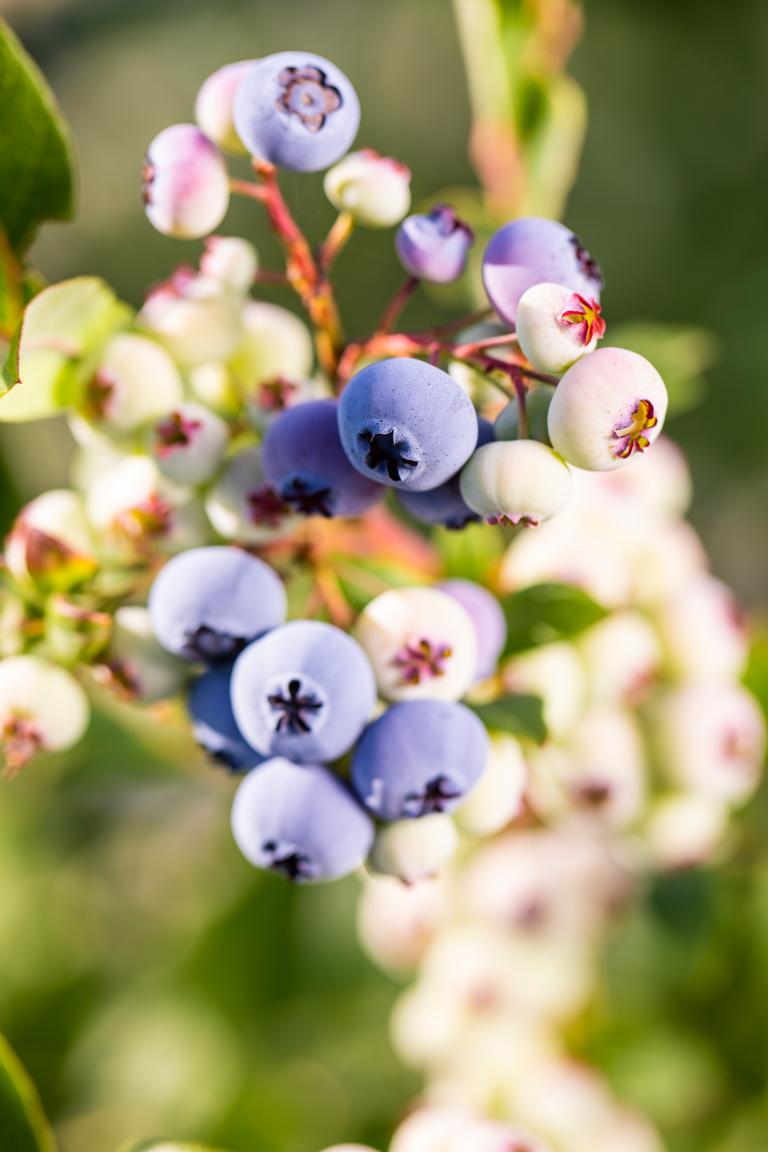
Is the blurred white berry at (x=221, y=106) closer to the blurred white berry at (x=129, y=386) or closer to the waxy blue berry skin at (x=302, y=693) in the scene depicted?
Answer: the blurred white berry at (x=129, y=386)

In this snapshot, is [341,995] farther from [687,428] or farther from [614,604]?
[687,428]

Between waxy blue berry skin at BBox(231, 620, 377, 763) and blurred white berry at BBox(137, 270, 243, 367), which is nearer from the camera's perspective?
waxy blue berry skin at BBox(231, 620, 377, 763)

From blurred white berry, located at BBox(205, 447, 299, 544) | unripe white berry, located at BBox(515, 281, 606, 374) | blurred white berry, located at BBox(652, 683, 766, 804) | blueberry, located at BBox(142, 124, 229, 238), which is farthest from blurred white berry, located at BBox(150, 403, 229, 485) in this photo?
blurred white berry, located at BBox(652, 683, 766, 804)

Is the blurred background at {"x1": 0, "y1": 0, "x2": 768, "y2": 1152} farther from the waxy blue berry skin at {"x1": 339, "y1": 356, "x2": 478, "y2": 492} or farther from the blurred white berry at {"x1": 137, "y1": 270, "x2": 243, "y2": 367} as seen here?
the waxy blue berry skin at {"x1": 339, "y1": 356, "x2": 478, "y2": 492}

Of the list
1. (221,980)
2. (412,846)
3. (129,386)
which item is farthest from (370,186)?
(221,980)

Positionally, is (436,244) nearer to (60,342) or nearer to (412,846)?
(60,342)
